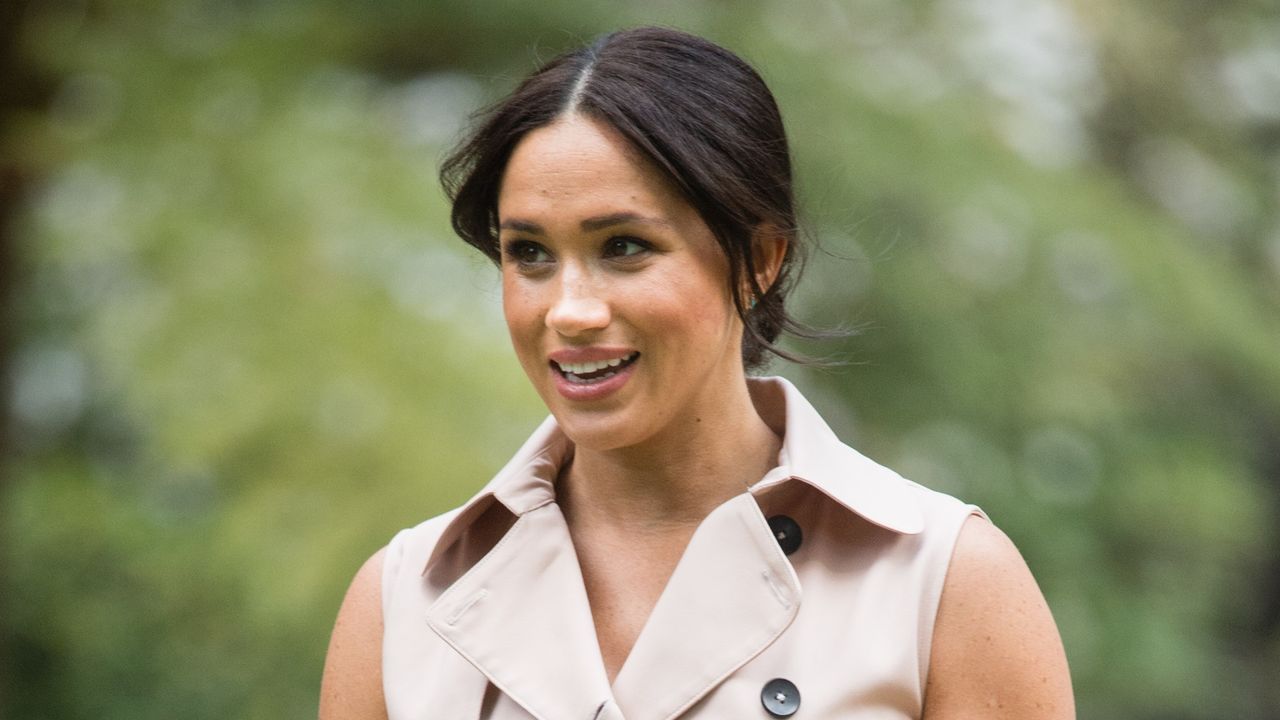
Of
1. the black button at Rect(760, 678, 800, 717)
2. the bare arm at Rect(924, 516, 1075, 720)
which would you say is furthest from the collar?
the black button at Rect(760, 678, 800, 717)

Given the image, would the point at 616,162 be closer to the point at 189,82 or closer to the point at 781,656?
the point at 781,656

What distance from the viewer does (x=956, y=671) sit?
117 inches

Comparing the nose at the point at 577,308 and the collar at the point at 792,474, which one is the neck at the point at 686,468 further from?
the nose at the point at 577,308

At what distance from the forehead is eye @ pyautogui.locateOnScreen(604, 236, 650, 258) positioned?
5 centimetres

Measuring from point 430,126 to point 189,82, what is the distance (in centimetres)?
135

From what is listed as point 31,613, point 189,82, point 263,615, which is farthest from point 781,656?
point 31,613

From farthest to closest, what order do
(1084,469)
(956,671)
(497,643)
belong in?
(1084,469)
(497,643)
(956,671)

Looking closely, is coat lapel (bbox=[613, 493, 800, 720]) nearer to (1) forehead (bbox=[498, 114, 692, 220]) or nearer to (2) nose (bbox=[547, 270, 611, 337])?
(2) nose (bbox=[547, 270, 611, 337])

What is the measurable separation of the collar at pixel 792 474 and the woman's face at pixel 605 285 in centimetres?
22

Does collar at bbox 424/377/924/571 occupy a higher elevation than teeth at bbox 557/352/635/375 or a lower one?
lower

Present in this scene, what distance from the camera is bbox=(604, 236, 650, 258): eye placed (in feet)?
10.0

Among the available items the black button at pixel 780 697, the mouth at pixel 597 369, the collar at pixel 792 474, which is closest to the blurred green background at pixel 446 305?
the collar at pixel 792 474

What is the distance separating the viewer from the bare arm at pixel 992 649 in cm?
296

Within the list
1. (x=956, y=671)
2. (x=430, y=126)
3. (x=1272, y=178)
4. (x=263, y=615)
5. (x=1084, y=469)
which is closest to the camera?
(x=956, y=671)
